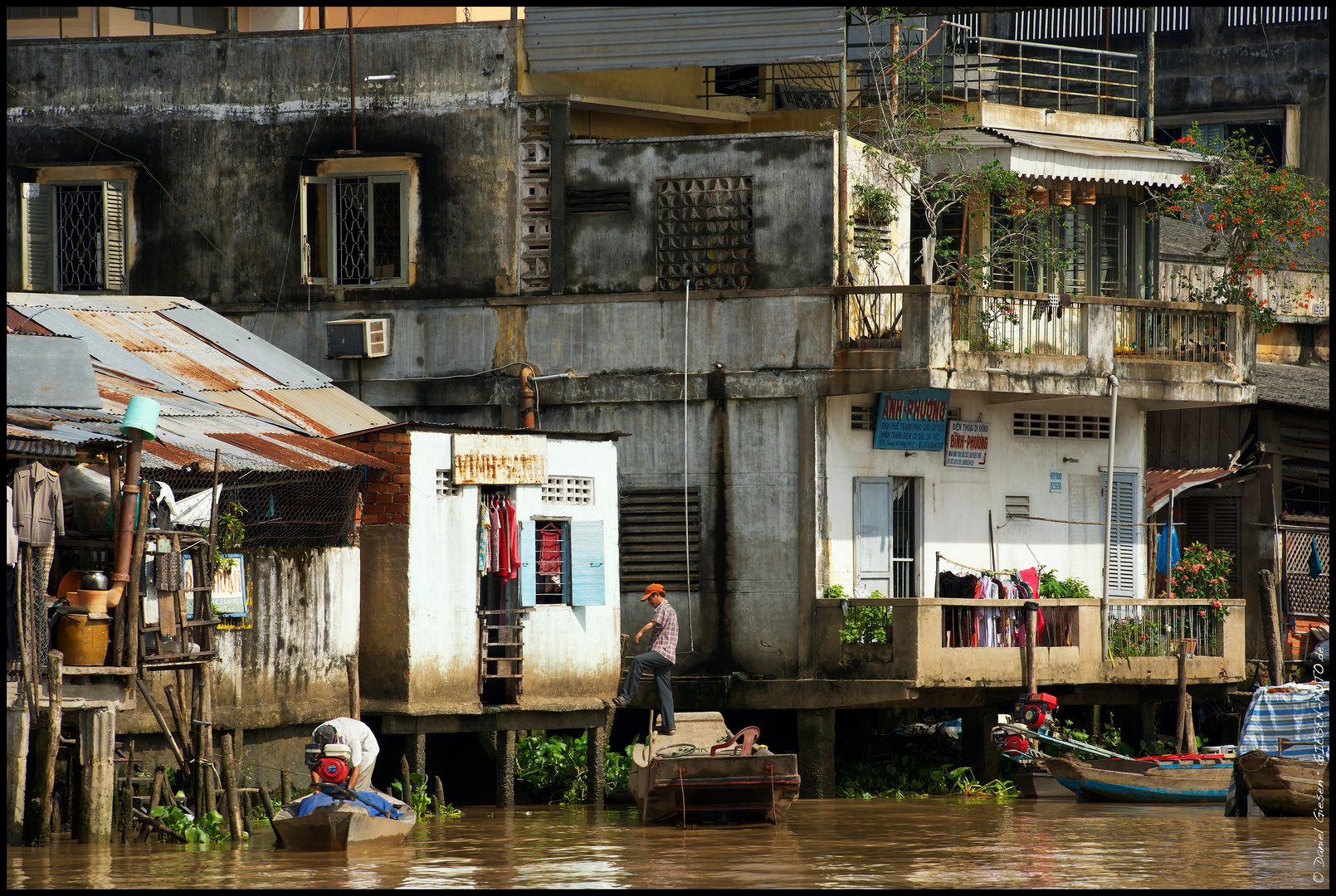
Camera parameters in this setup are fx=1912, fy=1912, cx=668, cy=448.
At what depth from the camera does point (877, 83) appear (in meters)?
23.2

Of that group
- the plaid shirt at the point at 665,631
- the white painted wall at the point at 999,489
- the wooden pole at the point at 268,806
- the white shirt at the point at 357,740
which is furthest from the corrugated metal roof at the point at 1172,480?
the wooden pole at the point at 268,806

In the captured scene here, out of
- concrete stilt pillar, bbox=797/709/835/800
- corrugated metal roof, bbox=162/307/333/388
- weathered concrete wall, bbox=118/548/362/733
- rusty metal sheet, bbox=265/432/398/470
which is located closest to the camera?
weathered concrete wall, bbox=118/548/362/733

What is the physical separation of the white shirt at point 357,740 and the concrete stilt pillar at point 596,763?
4873mm

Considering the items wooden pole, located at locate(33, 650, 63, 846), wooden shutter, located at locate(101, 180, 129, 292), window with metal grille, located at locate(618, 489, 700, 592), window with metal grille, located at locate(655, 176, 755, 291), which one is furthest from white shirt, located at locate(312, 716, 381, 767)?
wooden shutter, located at locate(101, 180, 129, 292)

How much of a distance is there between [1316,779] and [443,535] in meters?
9.18

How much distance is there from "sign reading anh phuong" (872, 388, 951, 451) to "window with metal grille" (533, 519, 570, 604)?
4.37 metres

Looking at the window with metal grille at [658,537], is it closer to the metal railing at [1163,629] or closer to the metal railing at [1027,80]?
the metal railing at [1163,629]

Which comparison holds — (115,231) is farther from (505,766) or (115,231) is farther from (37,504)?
(37,504)

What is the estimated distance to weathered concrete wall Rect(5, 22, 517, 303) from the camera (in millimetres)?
23281

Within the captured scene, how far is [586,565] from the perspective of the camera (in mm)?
21375

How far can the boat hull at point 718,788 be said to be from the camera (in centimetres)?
1827

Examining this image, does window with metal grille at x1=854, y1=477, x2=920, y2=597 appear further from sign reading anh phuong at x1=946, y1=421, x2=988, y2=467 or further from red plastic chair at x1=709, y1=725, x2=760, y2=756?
red plastic chair at x1=709, y1=725, x2=760, y2=756

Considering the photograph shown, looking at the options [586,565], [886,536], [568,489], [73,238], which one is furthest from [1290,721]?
[73,238]

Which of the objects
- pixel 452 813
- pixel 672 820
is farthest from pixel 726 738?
pixel 452 813
